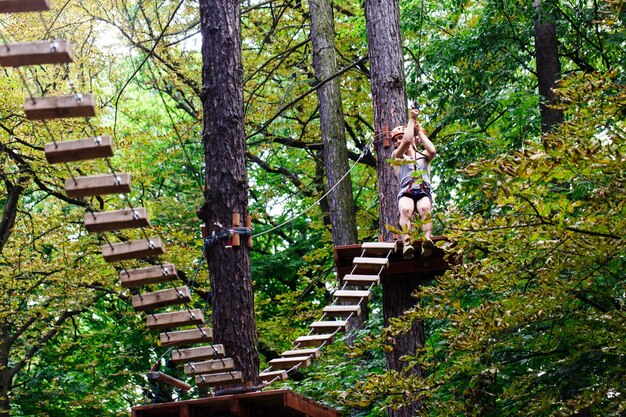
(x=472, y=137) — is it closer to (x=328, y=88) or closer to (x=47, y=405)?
(x=328, y=88)

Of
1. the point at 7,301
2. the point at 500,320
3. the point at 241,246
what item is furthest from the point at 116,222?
the point at 7,301

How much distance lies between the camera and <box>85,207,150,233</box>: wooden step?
5344 millimetres

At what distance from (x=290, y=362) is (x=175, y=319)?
157 centimetres

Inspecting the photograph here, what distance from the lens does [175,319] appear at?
605 centimetres

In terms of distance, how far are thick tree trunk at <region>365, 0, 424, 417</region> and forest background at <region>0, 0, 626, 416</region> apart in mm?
260

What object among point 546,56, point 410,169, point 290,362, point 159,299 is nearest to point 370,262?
point 290,362

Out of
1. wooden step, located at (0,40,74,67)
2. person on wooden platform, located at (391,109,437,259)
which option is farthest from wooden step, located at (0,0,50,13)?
person on wooden platform, located at (391,109,437,259)

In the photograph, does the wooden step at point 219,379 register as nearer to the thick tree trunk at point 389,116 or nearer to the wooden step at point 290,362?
the wooden step at point 290,362

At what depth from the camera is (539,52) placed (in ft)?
38.2

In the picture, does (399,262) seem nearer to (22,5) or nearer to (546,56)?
(22,5)

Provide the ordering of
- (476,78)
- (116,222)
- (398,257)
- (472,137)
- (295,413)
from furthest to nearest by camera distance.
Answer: (476,78) < (472,137) < (398,257) < (295,413) < (116,222)

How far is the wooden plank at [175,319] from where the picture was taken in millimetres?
5906

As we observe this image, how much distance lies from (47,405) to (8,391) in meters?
1.19

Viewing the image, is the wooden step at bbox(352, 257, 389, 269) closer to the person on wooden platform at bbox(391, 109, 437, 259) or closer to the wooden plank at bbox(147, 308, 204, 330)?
the person on wooden platform at bbox(391, 109, 437, 259)
